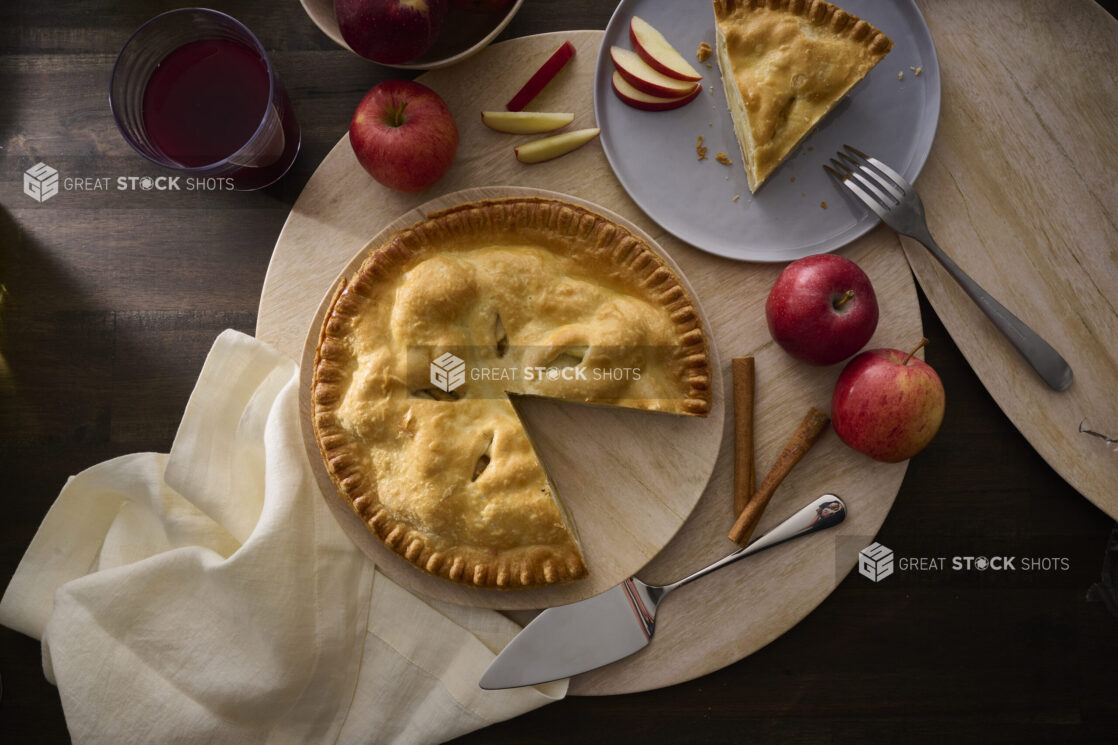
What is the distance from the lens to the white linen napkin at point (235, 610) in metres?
2.71

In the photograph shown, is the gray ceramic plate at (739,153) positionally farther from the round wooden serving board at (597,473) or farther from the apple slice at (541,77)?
the round wooden serving board at (597,473)

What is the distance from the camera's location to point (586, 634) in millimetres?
2791

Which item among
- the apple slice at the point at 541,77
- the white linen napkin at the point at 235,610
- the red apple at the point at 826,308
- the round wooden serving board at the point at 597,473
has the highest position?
the apple slice at the point at 541,77

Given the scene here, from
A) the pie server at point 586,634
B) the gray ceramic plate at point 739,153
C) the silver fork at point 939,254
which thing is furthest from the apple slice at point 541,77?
the pie server at point 586,634

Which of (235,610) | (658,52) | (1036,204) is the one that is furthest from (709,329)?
(235,610)

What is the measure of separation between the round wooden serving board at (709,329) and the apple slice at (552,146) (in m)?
0.04

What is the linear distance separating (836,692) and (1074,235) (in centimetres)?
208

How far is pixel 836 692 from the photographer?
3064 mm

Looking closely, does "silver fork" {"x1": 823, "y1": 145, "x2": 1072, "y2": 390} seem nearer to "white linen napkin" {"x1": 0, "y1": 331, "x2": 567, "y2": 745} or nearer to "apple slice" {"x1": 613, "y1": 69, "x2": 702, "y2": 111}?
"apple slice" {"x1": 613, "y1": 69, "x2": 702, "y2": 111}

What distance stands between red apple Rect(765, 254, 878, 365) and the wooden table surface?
564 millimetres

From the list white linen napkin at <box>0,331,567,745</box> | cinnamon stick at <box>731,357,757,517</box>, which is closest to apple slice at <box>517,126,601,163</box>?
cinnamon stick at <box>731,357,757,517</box>

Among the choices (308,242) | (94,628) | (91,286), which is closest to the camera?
(94,628)

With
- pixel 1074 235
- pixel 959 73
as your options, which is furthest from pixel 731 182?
pixel 1074 235

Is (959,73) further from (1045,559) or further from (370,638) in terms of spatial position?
(370,638)
